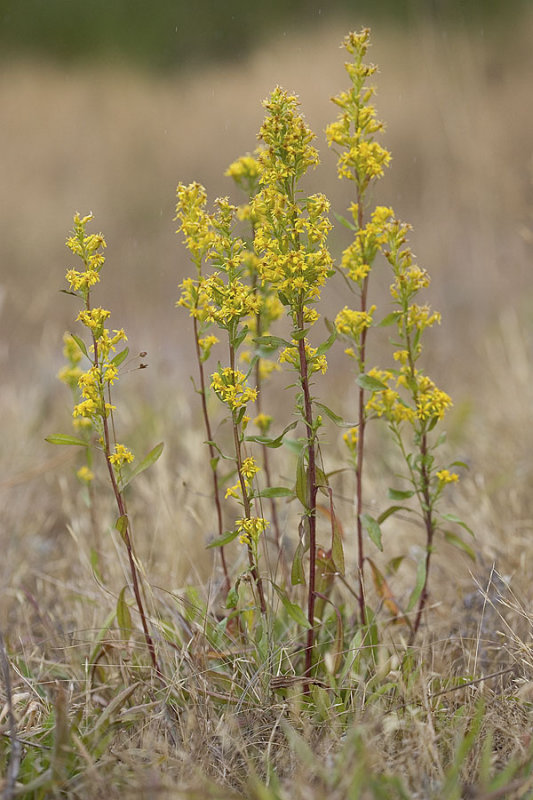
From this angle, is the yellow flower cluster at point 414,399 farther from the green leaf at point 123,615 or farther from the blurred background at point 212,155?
the blurred background at point 212,155

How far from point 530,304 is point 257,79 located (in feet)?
18.0

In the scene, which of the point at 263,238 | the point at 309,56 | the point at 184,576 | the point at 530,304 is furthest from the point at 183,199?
the point at 309,56

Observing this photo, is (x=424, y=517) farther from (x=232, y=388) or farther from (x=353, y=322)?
(x=232, y=388)

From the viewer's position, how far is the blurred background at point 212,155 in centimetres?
464

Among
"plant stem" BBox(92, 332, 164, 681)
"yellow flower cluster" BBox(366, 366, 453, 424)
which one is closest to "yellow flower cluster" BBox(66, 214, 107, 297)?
"plant stem" BBox(92, 332, 164, 681)

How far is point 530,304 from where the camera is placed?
16.4ft

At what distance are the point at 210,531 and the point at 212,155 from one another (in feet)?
28.3

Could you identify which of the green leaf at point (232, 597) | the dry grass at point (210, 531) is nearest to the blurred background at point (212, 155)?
the dry grass at point (210, 531)

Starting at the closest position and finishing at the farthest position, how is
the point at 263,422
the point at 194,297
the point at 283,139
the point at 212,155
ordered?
1. the point at 283,139
2. the point at 194,297
3. the point at 263,422
4. the point at 212,155

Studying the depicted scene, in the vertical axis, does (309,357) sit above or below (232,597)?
above

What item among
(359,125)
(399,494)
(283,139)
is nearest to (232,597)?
(399,494)

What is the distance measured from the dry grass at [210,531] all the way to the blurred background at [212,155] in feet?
0.14

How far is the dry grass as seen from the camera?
1.37 meters

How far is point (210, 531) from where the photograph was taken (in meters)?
2.59
